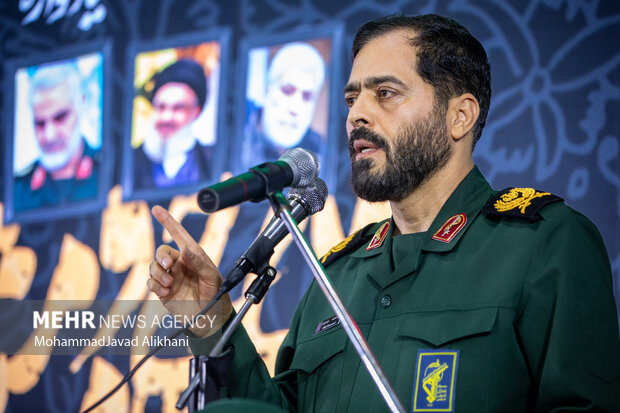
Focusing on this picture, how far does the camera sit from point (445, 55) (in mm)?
1734

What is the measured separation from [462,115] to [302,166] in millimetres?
628

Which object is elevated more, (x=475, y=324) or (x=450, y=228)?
(x=450, y=228)

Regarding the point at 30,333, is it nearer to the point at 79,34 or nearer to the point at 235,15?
the point at 79,34

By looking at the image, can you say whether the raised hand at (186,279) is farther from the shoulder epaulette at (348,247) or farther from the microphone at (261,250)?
the shoulder epaulette at (348,247)

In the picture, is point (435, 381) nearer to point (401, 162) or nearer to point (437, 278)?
point (437, 278)

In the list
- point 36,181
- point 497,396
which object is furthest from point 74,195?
point 497,396

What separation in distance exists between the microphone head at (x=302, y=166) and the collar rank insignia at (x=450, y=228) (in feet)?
1.26

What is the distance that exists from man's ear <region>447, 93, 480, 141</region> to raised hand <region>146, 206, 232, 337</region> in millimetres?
685

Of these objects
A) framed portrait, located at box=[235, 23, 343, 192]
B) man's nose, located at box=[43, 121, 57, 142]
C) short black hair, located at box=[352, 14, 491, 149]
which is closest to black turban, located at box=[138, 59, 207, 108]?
framed portrait, located at box=[235, 23, 343, 192]

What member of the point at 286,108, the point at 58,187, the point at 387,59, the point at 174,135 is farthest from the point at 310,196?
the point at 58,187

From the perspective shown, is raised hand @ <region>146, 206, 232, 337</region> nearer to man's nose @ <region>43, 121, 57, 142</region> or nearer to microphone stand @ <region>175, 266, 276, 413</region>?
microphone stand @ <region>175, 266, 276, 413</region>

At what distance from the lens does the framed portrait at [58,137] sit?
316 cm

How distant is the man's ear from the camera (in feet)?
5.70

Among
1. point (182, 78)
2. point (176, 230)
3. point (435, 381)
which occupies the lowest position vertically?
point (435, 381)
